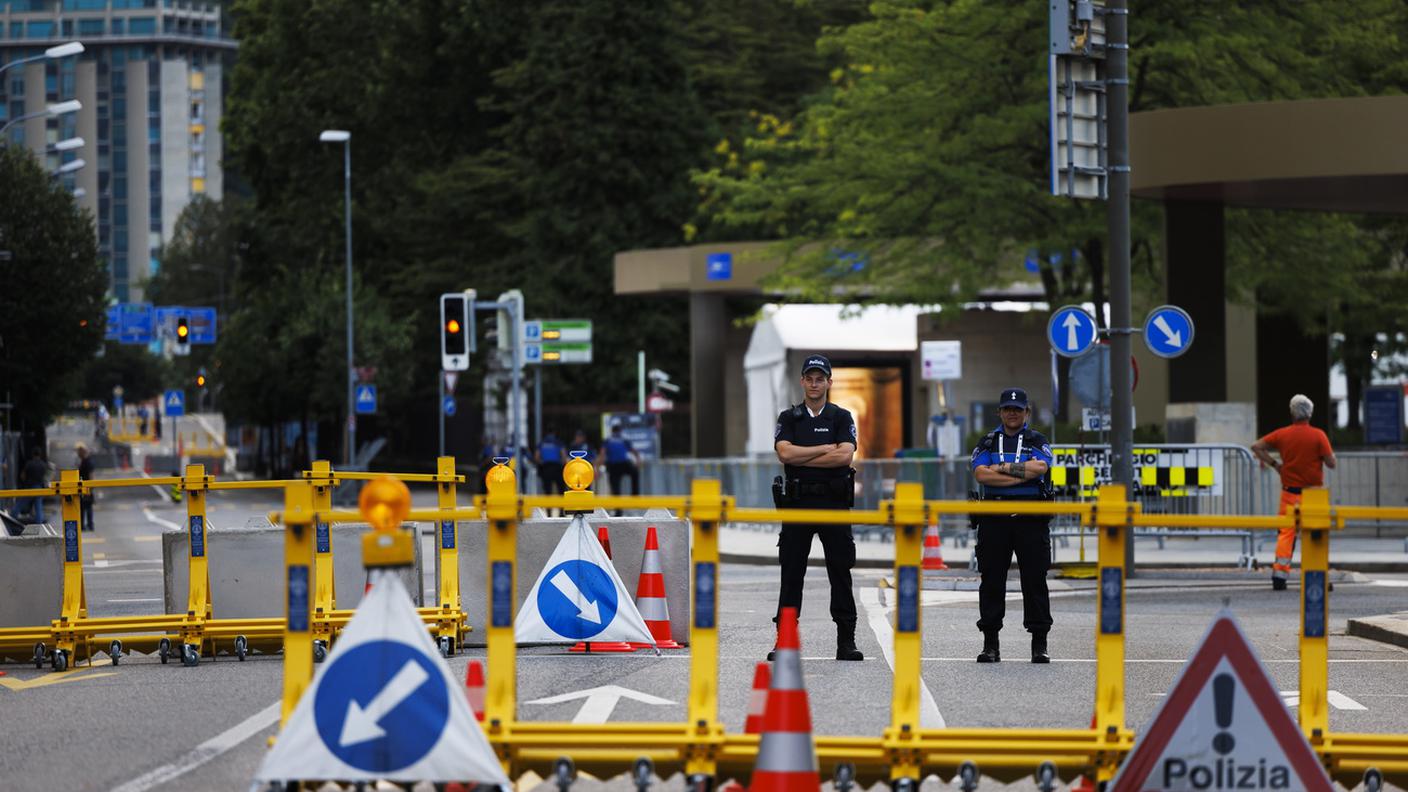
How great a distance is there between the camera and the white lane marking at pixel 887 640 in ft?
36.6

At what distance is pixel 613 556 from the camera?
15477mm

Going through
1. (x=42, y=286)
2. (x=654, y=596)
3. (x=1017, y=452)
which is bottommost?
(x=654, y=596)

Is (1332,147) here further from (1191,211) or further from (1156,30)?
(1156,30)

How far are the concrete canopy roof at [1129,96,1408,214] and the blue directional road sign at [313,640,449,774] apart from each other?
73.3 ft

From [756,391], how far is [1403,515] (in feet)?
126

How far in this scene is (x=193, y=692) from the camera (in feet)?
42.4

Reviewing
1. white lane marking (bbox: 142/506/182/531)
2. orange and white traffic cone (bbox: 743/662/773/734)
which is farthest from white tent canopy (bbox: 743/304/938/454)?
orange and white traffic cone (bbox: 743/662/773/734)

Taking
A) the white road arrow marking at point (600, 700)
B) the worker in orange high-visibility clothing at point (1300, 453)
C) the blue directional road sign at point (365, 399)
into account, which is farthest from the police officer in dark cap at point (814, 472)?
the blue directional road sign at point (365, 399)

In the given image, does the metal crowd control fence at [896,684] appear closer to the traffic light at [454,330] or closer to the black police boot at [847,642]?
the black police boot at [847,642]

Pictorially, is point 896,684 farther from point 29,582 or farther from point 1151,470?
point 1151,470

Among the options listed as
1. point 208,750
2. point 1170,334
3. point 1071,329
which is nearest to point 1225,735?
point 208,750

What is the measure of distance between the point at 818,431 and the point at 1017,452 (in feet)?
4.70

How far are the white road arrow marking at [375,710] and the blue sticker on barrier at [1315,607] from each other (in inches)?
133

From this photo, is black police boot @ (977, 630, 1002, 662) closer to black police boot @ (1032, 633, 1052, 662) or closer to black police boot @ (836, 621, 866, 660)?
black police boot @ (1032, 633, 1052, 662)
